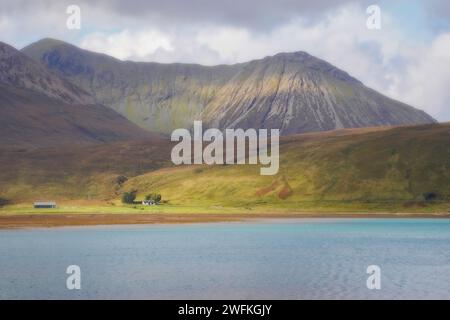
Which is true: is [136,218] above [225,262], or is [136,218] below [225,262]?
above

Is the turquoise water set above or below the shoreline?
below

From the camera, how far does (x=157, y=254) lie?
95875mm

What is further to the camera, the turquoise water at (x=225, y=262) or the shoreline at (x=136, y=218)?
the shoreline at (x=136, y=218)

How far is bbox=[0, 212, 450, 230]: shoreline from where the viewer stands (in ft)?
518

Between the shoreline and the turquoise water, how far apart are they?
1458 cm

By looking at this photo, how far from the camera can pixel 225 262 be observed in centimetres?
8562

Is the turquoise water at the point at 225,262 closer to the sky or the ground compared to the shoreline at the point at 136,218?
closer to the ground

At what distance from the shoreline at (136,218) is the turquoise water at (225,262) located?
14.6m

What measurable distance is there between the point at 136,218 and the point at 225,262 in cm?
8702

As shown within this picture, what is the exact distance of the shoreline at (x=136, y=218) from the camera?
6211 inches

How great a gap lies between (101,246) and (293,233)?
3974 cm

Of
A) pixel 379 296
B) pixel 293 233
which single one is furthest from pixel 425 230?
pixel 379 296

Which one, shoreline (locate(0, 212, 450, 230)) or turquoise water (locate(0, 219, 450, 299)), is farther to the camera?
shoreline (locate(0, 212, 450, 230))

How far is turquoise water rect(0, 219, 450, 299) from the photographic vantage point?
63.6 metres
